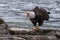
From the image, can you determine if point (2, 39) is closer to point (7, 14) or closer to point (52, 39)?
point (52, 39)

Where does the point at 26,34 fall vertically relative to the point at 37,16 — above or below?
below

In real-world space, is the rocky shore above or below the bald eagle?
below

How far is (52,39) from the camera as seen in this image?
4902 millimetres

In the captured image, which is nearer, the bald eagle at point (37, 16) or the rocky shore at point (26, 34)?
the rocky shore at point (26, 34)

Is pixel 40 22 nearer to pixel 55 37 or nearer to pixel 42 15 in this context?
pixel 42 15

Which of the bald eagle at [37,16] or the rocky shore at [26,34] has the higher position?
the bald eagle at [37,16]

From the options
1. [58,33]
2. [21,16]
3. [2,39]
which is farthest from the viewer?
[21,16]

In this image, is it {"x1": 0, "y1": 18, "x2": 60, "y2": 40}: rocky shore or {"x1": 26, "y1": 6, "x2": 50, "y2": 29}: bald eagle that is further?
{"x1": 26, "y1": 6, "x2": 50, "y2": 29}: bald eagle

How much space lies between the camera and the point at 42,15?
247 inches

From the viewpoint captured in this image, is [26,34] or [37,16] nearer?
[26,34]

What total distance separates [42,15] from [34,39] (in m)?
1.51

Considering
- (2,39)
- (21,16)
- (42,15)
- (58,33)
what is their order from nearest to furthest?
(2,39) < (58,33) < (42,15) < (21,16)

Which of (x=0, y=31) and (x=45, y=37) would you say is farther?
(x=0, y=31)

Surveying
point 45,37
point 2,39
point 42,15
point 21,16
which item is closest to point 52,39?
point 45,37
